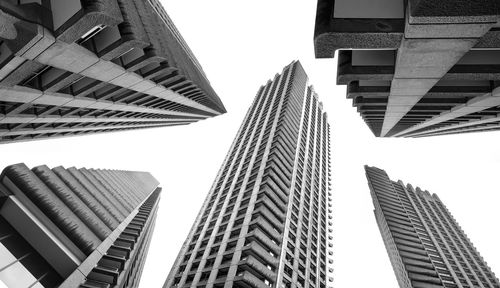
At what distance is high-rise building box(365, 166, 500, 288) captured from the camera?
321 feet

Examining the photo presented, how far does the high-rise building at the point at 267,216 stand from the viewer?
3781 cm

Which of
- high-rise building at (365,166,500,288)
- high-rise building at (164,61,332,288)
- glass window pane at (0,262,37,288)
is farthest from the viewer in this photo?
high-rise building at (365,166,500,288)

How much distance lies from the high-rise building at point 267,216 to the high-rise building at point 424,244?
152 feet

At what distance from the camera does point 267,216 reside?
43.9m

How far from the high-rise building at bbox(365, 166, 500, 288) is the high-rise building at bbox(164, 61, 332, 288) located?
46339 millimetres

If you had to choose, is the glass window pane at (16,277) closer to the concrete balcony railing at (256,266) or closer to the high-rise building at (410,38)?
the high-rise building at (410,38)

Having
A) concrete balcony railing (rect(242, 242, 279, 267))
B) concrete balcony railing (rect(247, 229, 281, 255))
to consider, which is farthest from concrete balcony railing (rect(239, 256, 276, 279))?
concrete balcony railing (rect(247, 229, 281, 255))

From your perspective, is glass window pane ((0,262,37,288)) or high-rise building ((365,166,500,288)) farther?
high-rise building ((365,166,500,288))

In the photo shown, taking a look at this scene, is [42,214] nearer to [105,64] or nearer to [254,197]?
[105,64]

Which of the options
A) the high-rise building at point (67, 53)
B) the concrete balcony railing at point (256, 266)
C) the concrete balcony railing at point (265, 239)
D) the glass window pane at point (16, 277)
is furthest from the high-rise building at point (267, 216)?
the high-rise building at point (67, 53)

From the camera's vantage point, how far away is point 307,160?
71938 mm

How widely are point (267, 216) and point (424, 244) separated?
303 ft

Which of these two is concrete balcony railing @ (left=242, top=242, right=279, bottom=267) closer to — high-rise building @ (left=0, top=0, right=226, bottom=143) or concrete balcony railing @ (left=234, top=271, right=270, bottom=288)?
concrete balcony railing @ (left=234, top=271, right=270, bottom=288)

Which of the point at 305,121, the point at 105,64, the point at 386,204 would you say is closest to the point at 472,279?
the point at 386,204
